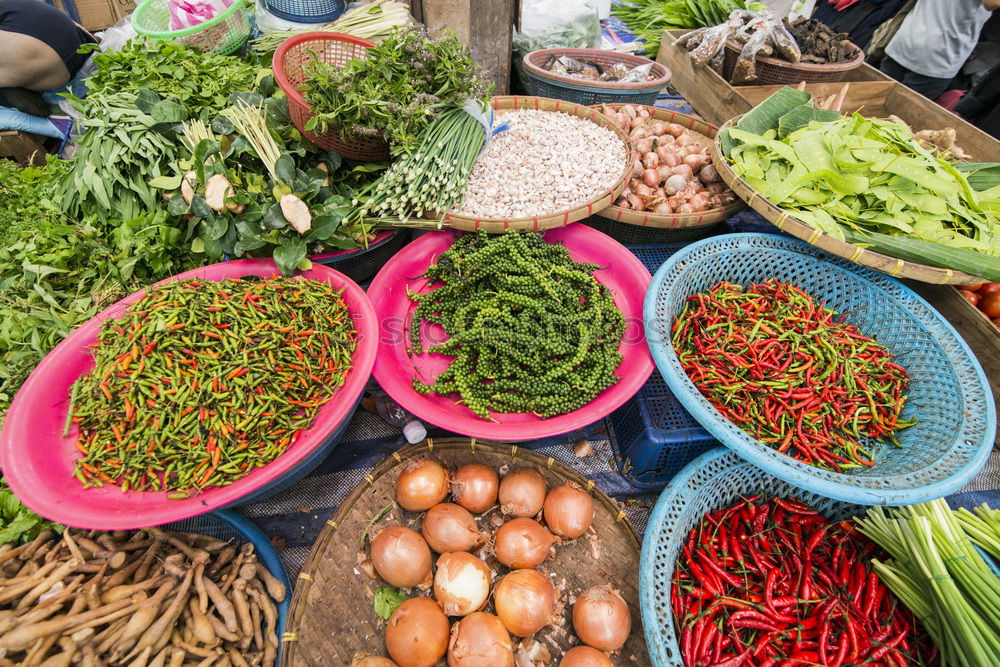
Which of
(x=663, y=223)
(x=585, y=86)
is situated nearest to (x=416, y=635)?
(x=663, y=223)

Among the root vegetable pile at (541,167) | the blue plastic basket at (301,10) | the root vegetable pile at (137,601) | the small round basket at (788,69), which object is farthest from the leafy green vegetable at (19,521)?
the small round basket at (788,69)

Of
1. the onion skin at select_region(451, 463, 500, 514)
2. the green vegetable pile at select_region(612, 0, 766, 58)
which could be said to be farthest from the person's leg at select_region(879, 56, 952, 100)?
the onion skin at select_region(451, 463, 500, 514)

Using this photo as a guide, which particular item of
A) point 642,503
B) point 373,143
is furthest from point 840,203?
point 373,143

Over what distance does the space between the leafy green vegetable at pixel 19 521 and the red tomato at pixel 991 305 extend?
16.2ft

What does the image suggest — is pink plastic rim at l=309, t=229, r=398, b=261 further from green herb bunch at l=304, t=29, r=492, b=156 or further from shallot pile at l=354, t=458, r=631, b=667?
shallot pile at l=354, t=458, r=631, b=667

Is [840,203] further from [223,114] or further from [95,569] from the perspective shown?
[95,569]

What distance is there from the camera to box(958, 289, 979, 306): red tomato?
8.73ft

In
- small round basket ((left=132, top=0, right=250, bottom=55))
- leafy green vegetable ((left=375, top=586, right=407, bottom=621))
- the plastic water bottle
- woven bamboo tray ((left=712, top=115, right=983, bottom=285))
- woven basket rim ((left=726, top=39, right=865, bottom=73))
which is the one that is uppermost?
small round basket ((left=132, top=0, right=250, bottom=55))

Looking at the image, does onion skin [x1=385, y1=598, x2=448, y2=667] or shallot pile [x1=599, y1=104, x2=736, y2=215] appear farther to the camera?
shallot pile [x1=599, y1=104, x2=736, y2=215]

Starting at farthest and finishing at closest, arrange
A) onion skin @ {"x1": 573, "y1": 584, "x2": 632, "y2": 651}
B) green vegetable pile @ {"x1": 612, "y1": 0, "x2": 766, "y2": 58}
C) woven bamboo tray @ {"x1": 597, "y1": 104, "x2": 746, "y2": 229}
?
green vegetable pile @ {"x1": 612, "y1": 0, "x2": 766, "y2": 58} < woven bamboo tray @ {"x1": 597, "y1": 104, "x2": 746, "y2": 229} < onion skin @ {"x1": 573, "y1": 584, "x2": 632, "y2": 651}

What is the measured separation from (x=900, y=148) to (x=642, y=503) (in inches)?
106

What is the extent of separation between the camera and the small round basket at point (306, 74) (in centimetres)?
258

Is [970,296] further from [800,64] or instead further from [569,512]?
[569,512]

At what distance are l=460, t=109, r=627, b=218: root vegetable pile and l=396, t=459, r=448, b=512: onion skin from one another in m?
1.44
